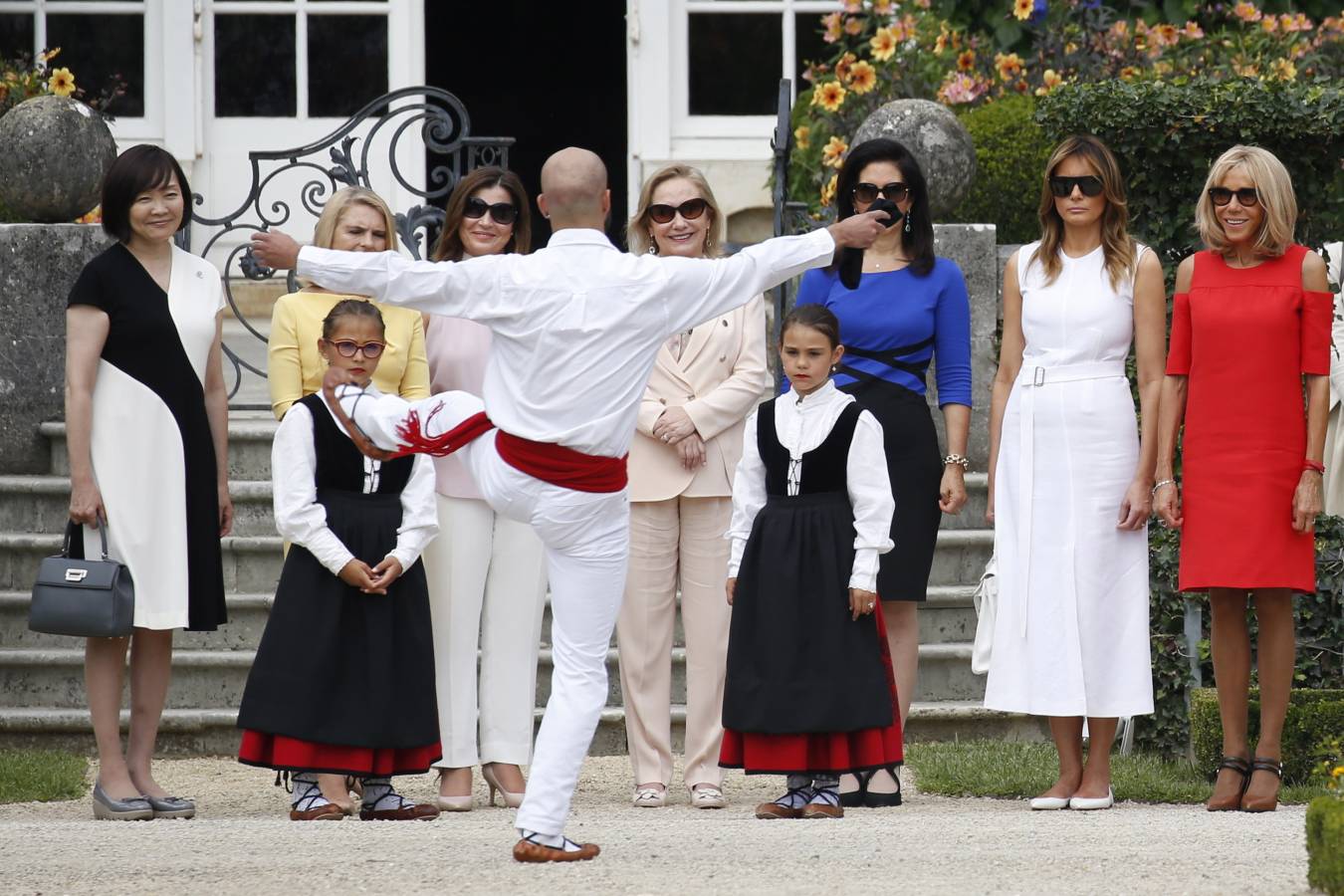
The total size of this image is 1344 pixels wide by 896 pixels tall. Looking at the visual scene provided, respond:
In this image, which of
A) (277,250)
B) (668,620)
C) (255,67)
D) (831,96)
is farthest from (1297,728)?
(255,67)

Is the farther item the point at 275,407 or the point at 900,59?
the point at 900,59

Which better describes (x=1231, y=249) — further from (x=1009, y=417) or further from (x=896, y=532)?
(x=896, y=532)

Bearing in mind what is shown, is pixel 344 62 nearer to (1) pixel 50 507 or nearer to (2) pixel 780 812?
(1) pixel 50 507

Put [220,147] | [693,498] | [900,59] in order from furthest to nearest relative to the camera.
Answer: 1. [220,147]
2. [900,59]
3. [693,498]

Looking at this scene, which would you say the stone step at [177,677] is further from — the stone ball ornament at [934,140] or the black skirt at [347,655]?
the stone ball ornament at [934,140]

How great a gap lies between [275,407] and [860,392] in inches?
Result: 68.4

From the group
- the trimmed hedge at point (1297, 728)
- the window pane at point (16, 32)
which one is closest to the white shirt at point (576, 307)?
the trimmed hedge at point (1297, 728)

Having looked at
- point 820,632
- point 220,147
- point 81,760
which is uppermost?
point 220,147

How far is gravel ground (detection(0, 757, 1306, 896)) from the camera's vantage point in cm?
505

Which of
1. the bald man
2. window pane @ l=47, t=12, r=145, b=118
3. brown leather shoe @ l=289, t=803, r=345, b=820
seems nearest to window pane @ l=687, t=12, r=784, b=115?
window pane @ l=47, t=12, r=145, b=118

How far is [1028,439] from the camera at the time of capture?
21.3 ft

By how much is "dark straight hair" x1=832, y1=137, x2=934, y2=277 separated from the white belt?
48 centimetres

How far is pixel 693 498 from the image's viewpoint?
22.1 feet

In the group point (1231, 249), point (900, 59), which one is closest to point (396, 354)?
point (1231, 249)
